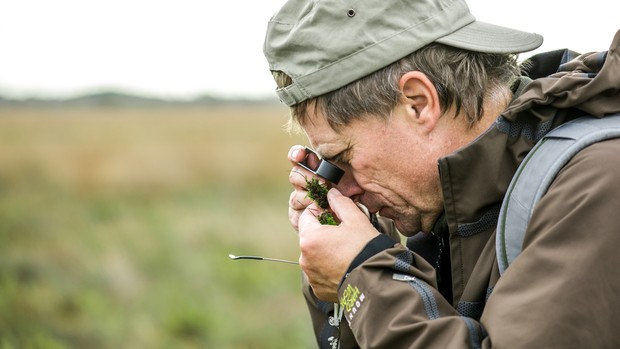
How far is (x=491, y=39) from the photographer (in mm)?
3096

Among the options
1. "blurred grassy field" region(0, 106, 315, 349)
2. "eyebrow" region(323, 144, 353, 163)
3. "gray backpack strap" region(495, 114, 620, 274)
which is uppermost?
"gray backpack strap" region(495, 114, 620, 274)

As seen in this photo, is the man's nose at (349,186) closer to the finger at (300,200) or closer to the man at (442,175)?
the man at (442,175)

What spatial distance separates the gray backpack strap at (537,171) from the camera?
2420mm

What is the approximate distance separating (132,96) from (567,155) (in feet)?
226

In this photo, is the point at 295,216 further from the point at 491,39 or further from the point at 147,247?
the point at 147,247

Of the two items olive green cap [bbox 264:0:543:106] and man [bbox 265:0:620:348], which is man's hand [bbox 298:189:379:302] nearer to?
man [bbox 265:0:620:348]

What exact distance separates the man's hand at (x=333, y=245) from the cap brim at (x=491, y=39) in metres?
0.70

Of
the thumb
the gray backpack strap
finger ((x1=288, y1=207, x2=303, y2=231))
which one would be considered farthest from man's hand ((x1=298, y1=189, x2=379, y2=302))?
the gray backpack strap

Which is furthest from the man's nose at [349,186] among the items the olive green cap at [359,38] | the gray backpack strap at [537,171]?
the gray backpack strap at [537,171]

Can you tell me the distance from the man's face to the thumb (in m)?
0.09

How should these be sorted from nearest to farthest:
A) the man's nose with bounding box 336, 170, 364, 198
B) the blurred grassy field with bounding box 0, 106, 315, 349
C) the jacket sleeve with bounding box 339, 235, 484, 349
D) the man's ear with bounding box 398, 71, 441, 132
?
the jacket sleeve with bounding box 339, 235, 484, 349, the man's ear with bounding box 398, 71, 441, 132, the man's nose with bounding box 336, 170, 364, 198, the blurred grassy field with bounding box 0, 106, 315, 349

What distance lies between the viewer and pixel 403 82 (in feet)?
9.66

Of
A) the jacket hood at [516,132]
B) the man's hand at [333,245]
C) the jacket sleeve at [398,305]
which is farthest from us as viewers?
the man's hand at [333,245]

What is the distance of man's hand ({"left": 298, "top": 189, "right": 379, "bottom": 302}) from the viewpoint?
2828 mm
